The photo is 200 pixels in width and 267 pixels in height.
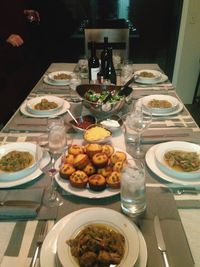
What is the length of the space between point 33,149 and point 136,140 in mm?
450

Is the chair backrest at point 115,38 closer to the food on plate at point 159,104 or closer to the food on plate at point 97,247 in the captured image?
the food on plate at point 159,104

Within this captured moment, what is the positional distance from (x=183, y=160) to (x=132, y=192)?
32cm

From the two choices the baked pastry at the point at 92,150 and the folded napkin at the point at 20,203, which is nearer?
the folded napkin at the point at 20,203

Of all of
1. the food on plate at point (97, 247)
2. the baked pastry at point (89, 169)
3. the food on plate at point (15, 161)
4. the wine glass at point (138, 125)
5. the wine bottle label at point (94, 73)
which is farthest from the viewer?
the wine bottle label at point (94, 73)

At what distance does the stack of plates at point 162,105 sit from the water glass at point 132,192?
0.69 meters

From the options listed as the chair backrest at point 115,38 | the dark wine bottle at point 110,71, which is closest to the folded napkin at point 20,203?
the dark wine bottle at point 110,71

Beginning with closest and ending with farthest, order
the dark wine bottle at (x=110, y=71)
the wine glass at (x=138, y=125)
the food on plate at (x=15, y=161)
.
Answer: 1. the food on plate at (x=15, y=161)
2. the wine glass at (x=138, y=125)
3. the dark wine bottle at (x=110, y=71)

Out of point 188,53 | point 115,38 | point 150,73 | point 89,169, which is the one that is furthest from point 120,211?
point 188,53

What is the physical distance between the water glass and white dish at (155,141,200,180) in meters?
0.17

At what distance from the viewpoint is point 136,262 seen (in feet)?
2.16

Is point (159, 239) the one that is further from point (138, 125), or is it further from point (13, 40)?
point (13, 40)

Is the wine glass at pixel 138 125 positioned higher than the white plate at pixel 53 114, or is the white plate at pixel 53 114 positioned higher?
the wine glass at pixel 138 125

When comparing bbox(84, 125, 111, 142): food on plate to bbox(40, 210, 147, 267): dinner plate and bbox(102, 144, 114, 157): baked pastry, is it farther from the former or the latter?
bbox(40, 210, 147, 267): dinner plate

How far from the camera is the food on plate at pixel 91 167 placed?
2.91 feet
